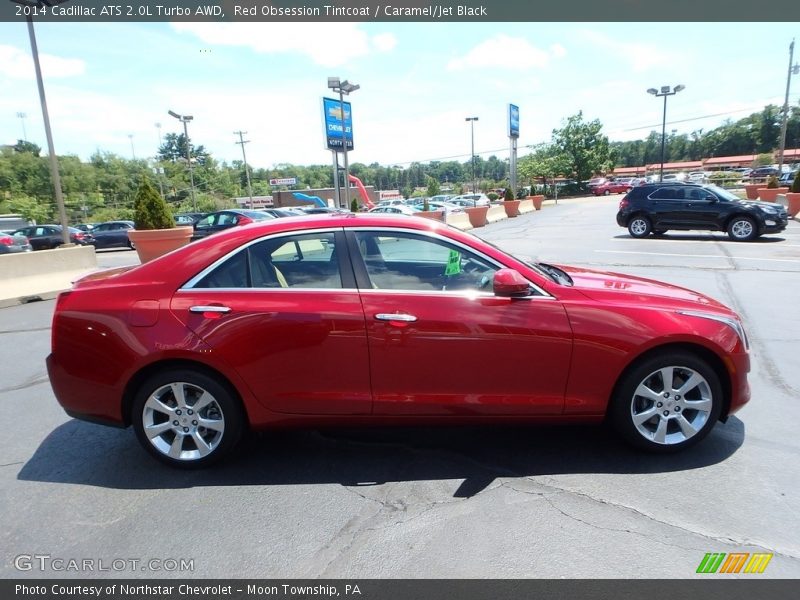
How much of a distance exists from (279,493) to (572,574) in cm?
174

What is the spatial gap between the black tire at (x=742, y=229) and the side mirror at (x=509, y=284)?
1448 cm

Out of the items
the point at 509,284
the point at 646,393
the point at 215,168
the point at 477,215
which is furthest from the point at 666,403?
the point at 215,168

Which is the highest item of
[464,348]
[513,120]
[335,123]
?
[513,120]

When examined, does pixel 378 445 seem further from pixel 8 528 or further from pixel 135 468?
pixel 8 528

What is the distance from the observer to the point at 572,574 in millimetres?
2393

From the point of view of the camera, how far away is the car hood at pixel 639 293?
130 inches

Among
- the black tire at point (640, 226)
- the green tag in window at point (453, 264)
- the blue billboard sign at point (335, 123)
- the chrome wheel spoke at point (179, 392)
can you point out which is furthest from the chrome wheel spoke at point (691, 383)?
the blue billboard sign at point (335, 123)

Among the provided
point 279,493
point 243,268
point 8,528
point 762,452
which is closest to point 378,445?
point 279,493

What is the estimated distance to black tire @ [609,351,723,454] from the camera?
127 inches

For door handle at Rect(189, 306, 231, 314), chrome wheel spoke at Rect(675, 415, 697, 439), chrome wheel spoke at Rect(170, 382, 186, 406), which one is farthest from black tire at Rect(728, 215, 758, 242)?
chrome wheel spoke at Rect(170, 382, 186, 406)

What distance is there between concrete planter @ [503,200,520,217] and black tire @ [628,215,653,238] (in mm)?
15882

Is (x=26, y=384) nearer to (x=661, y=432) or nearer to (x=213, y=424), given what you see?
(x=213, y=424)

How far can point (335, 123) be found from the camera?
83.4 ft

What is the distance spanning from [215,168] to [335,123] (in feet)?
294
